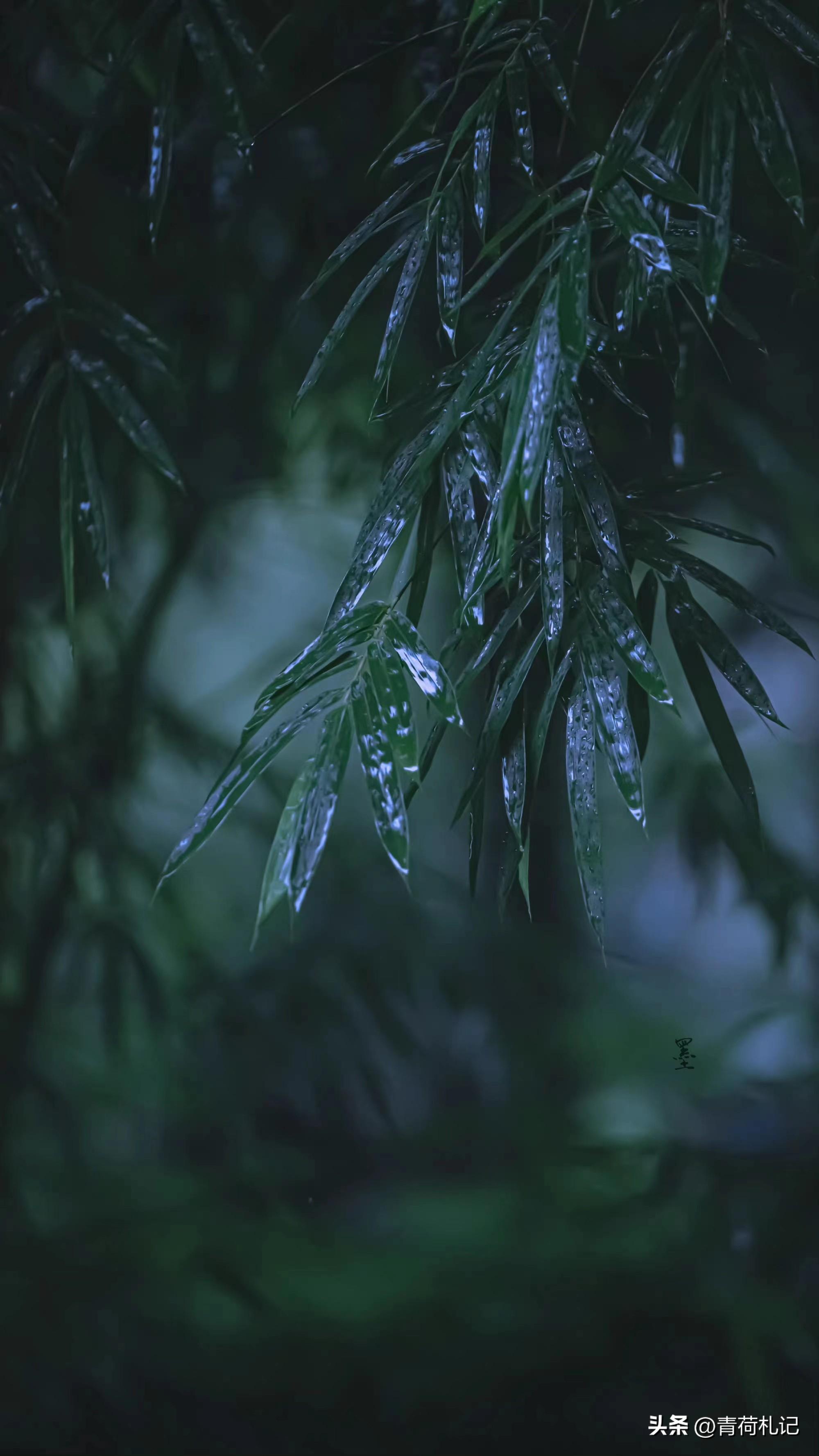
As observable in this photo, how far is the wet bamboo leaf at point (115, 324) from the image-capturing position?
5.28ft

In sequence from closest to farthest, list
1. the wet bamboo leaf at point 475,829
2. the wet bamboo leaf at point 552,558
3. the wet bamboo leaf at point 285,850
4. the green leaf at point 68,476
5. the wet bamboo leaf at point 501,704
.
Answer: the wet bamboo leaf at point 285,850 → the wet bamboo leaf at point 552,558 → the wet bamboo leaf at point 501,704 → the wet bamboo leaf at point 475,829 → the green leaf at point 68,476

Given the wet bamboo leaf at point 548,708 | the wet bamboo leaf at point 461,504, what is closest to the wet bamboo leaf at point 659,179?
the wet bamboo leaf at point 461,504

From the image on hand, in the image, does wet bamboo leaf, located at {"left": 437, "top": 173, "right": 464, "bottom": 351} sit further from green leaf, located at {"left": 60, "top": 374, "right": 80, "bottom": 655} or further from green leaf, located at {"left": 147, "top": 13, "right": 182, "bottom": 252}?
green leaf, located at {"left": 60, "top": 374, "right": 80, "bottom": 655}

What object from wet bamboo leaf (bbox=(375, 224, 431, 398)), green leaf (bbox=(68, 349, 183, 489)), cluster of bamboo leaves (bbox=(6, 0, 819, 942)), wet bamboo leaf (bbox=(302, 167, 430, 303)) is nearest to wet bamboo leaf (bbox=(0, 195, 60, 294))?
cluster of bamboo leaves (bbox=(6, 0, 819, 942))

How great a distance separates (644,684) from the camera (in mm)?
1105

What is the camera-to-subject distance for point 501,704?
50.7 inches

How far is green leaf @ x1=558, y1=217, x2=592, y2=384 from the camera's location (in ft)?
3.04

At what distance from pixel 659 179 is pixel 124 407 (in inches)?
31.0

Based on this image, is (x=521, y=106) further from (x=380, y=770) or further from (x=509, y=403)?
(x=380, y=770)

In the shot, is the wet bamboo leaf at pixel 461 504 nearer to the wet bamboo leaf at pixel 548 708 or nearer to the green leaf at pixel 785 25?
the wet bamboo leaf at pixel 548 708

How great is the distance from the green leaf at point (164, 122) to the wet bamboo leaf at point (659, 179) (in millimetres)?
646

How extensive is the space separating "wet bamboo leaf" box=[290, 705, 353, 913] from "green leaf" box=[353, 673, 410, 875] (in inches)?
0.6

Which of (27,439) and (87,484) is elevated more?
(27,439)

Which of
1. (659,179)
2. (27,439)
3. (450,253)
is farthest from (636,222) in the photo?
(27,439)
